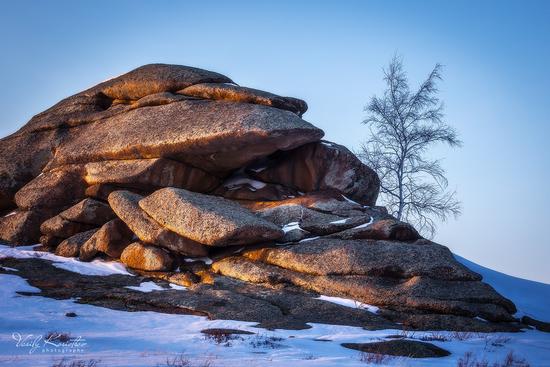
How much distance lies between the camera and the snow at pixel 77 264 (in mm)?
19234

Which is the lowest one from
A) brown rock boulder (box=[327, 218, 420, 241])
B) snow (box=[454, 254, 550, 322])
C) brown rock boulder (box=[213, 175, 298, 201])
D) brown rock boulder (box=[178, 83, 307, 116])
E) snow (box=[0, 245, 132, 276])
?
snow (box=[0, 245, 132, 276])

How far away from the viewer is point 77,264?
20109 mm

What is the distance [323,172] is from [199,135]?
7189 millimetres

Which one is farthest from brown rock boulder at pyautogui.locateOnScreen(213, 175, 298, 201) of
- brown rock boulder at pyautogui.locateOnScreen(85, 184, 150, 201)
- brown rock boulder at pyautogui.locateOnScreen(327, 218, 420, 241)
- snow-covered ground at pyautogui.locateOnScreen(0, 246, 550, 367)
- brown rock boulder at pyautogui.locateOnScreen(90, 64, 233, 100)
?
snow-covered ground at pyautogui.locateOnScreen(0, 246, 550, 367)

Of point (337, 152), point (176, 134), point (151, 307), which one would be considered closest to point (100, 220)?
point (176, 134)

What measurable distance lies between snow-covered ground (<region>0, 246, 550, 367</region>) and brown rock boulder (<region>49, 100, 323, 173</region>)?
31.9ft

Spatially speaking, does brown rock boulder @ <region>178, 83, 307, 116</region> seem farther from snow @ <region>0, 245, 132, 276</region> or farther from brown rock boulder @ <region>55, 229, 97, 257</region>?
snow @ <region>0, 245, 132, 276</region>

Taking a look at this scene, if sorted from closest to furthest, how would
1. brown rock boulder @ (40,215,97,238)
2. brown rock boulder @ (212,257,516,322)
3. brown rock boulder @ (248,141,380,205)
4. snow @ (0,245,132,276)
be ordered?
brown rock boulder @ (212,257,516,322) < snow @ (0,245,132,276) < brown rock boulder @ (40,215,97,238) < brown rock boulder @ (248,141,380,205)

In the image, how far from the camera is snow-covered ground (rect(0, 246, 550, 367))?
318 inches

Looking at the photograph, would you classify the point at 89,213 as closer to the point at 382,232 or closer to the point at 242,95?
the point at 242,95

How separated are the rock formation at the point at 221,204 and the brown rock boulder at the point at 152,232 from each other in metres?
0.07

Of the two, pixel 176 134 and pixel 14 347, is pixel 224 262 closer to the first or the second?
pixel 176 134

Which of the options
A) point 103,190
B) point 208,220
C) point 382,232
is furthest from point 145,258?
point 382,232

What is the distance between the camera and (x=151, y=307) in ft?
47.7
